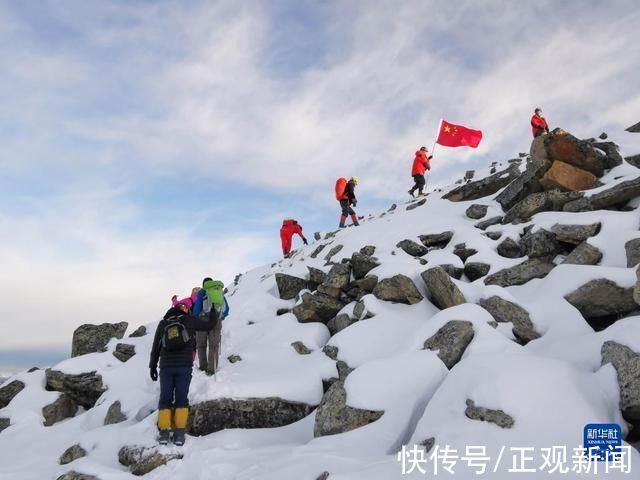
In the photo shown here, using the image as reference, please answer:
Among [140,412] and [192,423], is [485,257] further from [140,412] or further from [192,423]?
[140,412]

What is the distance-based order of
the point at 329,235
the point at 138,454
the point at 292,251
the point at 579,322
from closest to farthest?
the point at 138,454 → the point at 579,322 → the point at 329,235 → the point at 292,251

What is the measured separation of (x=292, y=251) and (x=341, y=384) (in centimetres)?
1589

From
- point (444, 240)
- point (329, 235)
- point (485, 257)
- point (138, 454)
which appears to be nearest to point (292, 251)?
point (329, 235)

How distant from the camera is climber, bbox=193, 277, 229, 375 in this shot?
9.89 meters

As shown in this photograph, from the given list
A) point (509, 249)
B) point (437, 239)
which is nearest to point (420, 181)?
point (437, 239)

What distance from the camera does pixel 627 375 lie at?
228 inches

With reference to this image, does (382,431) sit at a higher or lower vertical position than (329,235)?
lower

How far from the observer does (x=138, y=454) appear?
7535 millimetres

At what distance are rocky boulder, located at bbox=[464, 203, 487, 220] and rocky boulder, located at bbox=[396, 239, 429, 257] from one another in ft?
8.83

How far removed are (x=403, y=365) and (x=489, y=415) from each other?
87.7 inches

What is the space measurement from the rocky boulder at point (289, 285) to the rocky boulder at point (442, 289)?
16.2ft

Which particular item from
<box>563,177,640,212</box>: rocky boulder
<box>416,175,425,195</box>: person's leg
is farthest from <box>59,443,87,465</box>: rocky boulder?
<box>416,175,425,195</box>: person's leg

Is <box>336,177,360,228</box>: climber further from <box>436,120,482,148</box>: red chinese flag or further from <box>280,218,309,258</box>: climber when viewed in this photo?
<box>436,120,482,148</box>: red chinese flag

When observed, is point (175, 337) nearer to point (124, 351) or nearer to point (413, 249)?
point (124, 351)
